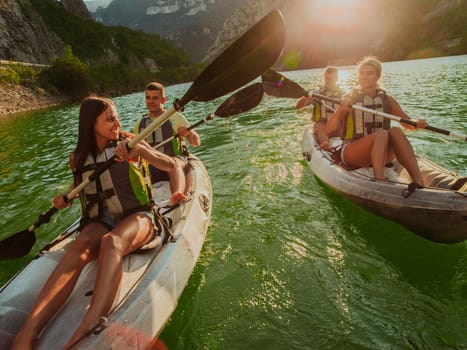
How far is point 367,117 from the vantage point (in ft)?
15.8

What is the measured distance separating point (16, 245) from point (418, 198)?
186 inches

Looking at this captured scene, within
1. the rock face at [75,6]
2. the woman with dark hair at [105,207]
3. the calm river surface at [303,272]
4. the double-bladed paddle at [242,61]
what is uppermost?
the rock face at [75,6]

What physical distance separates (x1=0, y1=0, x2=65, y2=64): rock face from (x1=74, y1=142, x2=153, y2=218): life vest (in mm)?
49467

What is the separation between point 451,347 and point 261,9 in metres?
186

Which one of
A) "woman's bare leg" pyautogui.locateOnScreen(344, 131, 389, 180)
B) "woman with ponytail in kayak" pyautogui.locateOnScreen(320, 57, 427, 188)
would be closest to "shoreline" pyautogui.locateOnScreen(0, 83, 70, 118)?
"woman with ponytail in kayak" pyautogui.locateOnScreen(320, 57, 427, 188)

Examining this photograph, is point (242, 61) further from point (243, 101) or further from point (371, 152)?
point (371, 152)

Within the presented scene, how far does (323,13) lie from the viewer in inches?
5207

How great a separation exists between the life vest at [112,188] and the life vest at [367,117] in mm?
3574

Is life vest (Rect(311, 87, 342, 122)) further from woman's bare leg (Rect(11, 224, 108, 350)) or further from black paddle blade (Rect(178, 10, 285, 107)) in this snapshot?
woman's bare leg (Rect(11, 224, 108, 350))

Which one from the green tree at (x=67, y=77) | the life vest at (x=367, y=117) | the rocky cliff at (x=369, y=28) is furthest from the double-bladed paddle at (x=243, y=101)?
the rocky cliff at (x=369, y=28)

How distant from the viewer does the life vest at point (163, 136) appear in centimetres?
532

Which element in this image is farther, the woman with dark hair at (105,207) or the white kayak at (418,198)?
the white kayak at (418,198)

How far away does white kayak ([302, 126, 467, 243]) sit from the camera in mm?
3297

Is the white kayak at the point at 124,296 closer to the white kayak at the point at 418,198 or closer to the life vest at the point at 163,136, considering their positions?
the life vest at the point at 163,136
